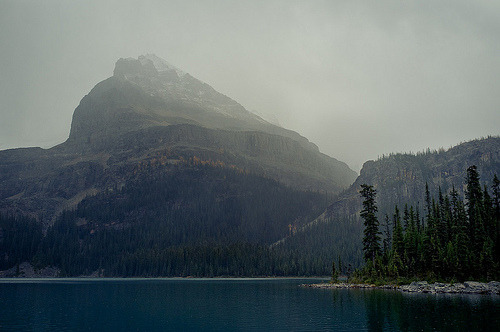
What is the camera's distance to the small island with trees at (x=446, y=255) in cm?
11244

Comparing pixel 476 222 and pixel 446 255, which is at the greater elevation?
pixel 476 222

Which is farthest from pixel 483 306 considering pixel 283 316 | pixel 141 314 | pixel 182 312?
pixel 141 314

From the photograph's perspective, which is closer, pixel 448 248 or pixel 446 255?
→ pixel 448 248

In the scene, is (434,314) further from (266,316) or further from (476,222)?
(476,222)

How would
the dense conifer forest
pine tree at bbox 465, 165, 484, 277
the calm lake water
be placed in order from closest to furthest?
1. the calm lake water
2. the dense conifer forest
3. pine tree at bbox 465, 165, 484, 277

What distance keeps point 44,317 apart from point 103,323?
44.9 ft

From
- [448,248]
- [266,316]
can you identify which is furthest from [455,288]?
[266,316]

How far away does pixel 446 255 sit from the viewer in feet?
397

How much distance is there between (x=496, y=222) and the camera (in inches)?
4811

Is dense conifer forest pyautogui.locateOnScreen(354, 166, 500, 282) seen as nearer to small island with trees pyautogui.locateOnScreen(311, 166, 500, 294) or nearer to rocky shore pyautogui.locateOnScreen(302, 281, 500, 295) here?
small island with trees pyautogui.locateOnScreen(311, 166, 500, 294)

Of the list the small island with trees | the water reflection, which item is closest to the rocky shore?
the small island with trees

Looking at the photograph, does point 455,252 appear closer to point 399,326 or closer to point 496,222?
point 496,222

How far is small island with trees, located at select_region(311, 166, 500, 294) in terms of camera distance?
112438 mm

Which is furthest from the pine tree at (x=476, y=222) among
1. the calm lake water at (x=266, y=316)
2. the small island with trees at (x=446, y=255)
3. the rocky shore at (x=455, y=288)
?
the calm lake water at (x=266, y=316)
